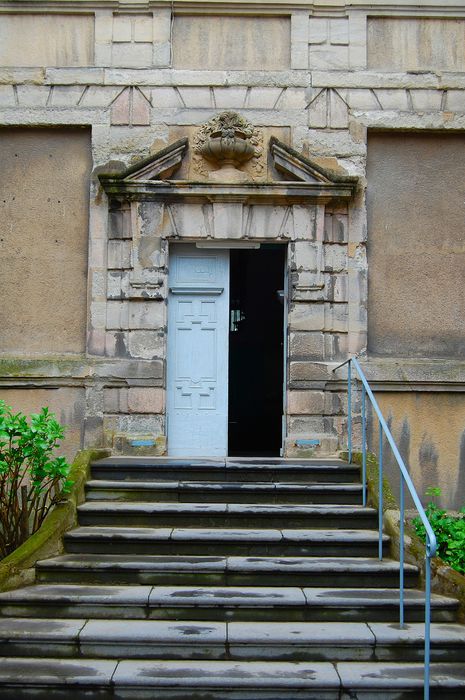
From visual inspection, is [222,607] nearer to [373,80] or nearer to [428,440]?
[428,440]

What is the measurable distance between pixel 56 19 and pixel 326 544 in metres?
6.21

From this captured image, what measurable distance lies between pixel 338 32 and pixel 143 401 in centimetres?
452

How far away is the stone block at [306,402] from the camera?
7496 millimetres

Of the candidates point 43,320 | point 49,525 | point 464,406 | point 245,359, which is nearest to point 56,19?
point 43,320

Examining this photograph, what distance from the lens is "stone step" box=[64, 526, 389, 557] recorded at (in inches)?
215

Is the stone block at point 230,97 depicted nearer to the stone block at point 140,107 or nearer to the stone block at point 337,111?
the stone block at point 140,107

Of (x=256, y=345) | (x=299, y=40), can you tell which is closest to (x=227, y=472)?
(x=299, y=40)

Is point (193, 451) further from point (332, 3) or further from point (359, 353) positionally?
point (332, 3)

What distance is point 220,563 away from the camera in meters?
5.23

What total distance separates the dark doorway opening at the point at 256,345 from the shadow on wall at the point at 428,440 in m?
5.67

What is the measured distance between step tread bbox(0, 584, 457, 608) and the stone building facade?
249 centimetres

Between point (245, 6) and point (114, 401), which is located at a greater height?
point (245, 6)

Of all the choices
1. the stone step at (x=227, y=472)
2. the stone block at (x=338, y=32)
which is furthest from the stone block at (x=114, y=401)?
the stone block at (x=338, y=32)

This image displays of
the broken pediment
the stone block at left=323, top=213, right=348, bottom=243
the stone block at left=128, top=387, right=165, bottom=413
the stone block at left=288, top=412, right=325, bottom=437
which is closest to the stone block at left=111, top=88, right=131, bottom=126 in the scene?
the broken pediment
